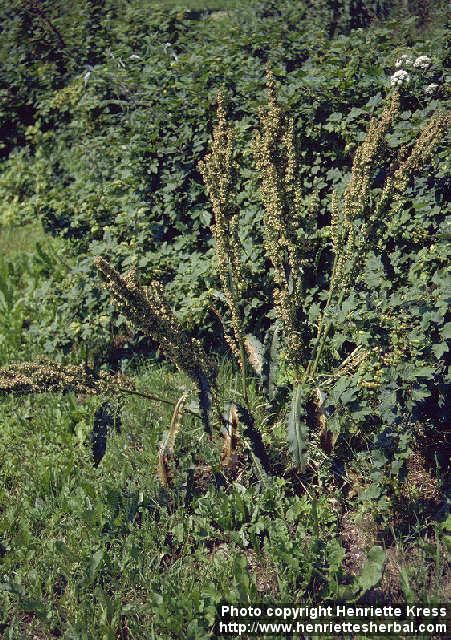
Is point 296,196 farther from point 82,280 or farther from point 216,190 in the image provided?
point 82,280

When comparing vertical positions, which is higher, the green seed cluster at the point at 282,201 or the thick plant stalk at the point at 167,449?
the green seed cluster at the point at 282,201

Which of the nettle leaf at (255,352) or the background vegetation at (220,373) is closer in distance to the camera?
the background vegetation at (220,373)

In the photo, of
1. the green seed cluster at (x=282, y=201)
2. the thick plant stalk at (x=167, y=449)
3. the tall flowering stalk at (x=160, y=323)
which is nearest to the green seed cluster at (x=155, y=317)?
the tall flowering stalk at (x=160, y=323)

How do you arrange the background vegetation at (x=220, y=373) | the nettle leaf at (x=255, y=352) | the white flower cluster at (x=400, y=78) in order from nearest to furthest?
the background vegetation at (x=220, y=373) → the nettle leaf at (x=255, y=352) → the white flower cluster at (x=400, y=78)

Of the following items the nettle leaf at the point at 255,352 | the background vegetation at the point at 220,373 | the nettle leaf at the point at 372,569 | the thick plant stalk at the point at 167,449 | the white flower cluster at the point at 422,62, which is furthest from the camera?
the white flower cluster at the point at 422,62

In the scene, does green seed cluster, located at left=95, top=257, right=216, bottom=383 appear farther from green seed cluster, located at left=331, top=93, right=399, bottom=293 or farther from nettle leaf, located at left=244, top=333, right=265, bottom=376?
green seed cluster, located at left=331, top=93, right=399, bottom=293

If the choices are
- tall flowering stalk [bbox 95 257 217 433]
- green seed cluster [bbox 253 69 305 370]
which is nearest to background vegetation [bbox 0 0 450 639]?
green seed cluster [bbox 253 69 305 370]

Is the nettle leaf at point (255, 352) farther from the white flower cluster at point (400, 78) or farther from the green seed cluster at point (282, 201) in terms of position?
the white flower cluster at point (400, 78)

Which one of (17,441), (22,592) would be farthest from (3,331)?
(22,592)

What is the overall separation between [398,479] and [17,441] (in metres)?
2.24

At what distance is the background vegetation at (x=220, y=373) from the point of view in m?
2.68

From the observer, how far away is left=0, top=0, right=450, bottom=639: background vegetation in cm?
268

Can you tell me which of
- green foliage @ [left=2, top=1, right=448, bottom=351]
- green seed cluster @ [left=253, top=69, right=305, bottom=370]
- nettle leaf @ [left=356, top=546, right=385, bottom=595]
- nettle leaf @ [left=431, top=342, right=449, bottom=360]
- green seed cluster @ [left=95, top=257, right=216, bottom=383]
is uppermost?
green foliage @ [left=2, top=1, right=448, bottom=351]

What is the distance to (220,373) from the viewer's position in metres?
3.89
